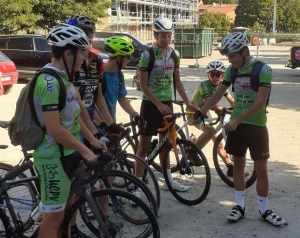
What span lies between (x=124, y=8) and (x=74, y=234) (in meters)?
45.2

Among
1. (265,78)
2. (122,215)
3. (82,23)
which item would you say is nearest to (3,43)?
(82,23)

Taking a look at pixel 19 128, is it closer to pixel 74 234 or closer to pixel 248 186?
pixel 74 234

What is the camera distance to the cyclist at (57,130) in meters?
2.94

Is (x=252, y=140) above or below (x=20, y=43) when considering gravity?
below

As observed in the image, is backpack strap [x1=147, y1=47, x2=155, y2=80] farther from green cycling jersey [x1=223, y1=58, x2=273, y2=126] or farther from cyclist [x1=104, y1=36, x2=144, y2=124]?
green cycling jersey [x1=223, y1=58, x2=273, y2=126]

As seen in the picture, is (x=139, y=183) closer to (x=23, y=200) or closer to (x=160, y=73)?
(x=23, y=200)

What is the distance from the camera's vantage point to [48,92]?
2918 millimetres

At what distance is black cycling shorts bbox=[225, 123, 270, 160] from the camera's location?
180 inches

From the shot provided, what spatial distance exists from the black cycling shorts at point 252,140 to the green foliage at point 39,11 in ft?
65.0

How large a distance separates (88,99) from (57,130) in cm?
149

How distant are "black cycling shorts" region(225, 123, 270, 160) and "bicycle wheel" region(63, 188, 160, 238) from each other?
4.75 ft

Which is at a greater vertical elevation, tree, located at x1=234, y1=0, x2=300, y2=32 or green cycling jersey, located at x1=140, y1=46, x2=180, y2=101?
tree, located at x1=234, y1=0, x2=300, y2=32

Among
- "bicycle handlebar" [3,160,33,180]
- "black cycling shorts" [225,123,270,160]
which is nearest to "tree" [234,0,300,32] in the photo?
"black cycling shorts" [225,123,270,160]

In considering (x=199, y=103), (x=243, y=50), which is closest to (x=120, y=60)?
(x=243, y=50)
